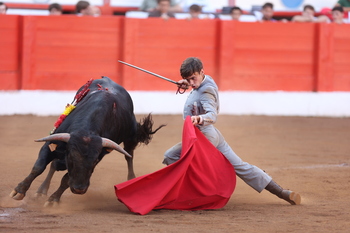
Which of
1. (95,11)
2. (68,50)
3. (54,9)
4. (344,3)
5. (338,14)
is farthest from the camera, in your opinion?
(344,3)

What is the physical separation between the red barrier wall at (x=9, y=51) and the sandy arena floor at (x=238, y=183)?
0.61 m

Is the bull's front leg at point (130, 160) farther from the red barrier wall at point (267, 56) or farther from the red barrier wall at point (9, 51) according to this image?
the red barrier wall at point (267, 56)

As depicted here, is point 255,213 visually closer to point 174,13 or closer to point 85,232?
point 85,232

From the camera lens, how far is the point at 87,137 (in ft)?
12.0

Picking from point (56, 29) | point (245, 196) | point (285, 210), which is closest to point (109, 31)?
point (56, 29)

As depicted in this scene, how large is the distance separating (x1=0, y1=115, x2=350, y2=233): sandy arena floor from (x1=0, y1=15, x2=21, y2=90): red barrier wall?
0.61 m

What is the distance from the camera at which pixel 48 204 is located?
12.5 feet

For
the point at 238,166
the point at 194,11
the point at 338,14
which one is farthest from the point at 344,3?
the point at 238,166

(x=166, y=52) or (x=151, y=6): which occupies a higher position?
(x=151, y=6)

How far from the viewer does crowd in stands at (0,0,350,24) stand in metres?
8.63

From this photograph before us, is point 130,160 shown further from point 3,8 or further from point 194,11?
point 194,11

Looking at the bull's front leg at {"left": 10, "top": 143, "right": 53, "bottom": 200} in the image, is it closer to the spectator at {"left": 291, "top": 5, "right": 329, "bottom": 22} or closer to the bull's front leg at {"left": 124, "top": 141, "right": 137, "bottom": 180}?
the bull's front leg at {"left": 124, "top": 141, "right": 137, "bottom": 180}

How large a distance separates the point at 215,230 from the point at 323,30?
6763 mm

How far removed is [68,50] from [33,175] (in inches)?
195
